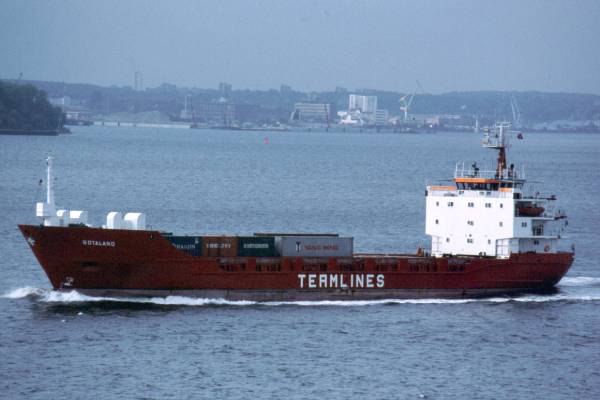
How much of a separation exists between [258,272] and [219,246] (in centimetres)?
186

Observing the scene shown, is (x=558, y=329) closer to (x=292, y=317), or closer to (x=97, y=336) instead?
(x=292, y=317)

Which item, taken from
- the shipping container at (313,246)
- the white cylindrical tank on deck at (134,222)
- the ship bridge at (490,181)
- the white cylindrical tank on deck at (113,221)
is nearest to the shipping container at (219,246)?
the shipping container at (313,246)

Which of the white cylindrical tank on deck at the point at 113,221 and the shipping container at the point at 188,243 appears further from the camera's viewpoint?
the shipping container at the point at 188,243

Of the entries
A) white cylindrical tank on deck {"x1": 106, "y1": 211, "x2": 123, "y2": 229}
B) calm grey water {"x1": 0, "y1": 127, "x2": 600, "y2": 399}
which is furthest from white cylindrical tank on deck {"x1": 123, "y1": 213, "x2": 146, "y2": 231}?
calm grey water {"x1": 0, "y1": 127, "x2": 600, "y2": 399}

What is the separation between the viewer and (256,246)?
47.2 metres

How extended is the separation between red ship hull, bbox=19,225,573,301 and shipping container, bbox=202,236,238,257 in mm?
361

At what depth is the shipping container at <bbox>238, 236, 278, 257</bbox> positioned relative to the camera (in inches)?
1848

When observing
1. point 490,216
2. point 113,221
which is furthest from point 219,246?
point 490,216

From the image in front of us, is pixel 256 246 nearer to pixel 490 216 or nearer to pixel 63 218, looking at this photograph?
pixel 63 218

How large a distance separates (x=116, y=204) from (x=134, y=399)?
160 feet

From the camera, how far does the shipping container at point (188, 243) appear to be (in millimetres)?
45719

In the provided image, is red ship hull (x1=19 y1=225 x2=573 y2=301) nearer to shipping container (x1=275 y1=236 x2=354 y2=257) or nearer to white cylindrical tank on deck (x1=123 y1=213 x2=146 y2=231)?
shipping container (x1=275 y1=236 x2=354 y2=257)

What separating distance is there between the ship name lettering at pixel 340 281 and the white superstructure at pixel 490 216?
451 cm

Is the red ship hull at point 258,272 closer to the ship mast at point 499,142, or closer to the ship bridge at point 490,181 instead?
the ship bridge at point 490,181
